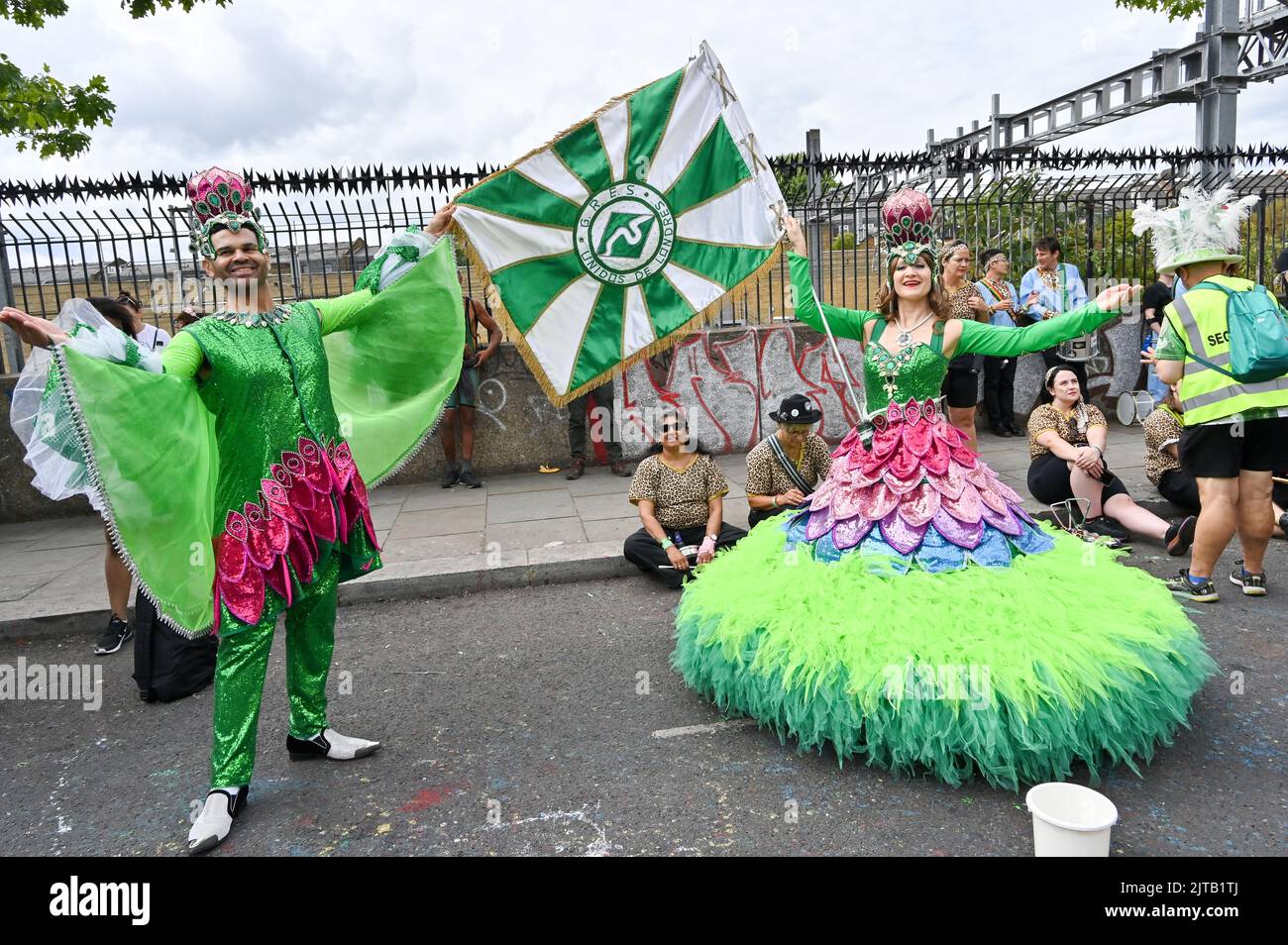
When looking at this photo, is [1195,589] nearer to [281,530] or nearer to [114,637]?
[281,530]

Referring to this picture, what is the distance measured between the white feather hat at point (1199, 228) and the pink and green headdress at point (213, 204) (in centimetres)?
425

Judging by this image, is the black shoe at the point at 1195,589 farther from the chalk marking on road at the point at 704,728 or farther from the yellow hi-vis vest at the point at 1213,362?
the chalk marking on road at the point at 704,728

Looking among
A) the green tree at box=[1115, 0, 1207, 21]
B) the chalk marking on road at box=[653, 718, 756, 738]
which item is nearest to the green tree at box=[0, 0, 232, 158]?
the chalk marking on road at box=[653, 718, 756, 738]

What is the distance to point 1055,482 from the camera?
20.2 feet

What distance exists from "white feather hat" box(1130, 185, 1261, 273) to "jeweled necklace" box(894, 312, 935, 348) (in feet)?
5.23

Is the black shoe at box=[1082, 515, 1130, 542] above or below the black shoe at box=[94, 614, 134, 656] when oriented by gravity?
above

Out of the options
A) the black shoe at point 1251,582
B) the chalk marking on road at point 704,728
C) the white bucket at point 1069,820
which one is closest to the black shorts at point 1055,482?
the black shoe at point 1251,582

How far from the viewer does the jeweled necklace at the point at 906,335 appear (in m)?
3.81

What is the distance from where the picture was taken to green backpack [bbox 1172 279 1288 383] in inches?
170

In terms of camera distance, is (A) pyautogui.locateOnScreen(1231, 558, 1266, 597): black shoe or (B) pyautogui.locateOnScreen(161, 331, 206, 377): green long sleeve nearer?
(B) pyautogui.locateOnScreen(161, 331, 206, 377): green long sleeve

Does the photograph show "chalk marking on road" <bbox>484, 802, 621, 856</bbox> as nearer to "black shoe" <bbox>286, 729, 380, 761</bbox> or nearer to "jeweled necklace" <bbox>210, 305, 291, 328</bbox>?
"black shoe" <bbox>286, 729, 380, 761</bbox>
